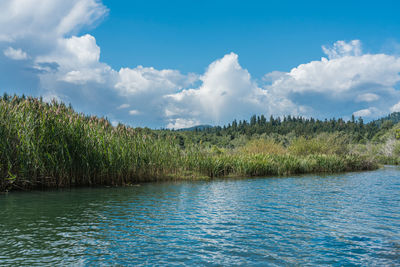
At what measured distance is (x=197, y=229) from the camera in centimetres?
698

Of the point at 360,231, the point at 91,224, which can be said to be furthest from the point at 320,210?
the point at 91,224

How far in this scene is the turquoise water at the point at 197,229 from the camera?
17.4ft

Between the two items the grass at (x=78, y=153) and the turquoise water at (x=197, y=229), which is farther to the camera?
the grass at (x=78, y=153)

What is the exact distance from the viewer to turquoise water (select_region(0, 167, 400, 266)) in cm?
529

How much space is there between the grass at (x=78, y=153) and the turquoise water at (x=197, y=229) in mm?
1146

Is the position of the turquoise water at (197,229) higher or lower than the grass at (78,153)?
lower

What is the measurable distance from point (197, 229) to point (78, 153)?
8.10 m

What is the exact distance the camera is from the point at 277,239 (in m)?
6.32

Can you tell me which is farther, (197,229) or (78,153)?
(78,153)

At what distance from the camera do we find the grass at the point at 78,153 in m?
11.6

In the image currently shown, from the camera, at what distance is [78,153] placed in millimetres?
13148

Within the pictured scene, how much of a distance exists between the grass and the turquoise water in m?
1.15

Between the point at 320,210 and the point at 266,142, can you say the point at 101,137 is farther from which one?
the point at 266,142

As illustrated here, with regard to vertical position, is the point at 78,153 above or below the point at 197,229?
above
